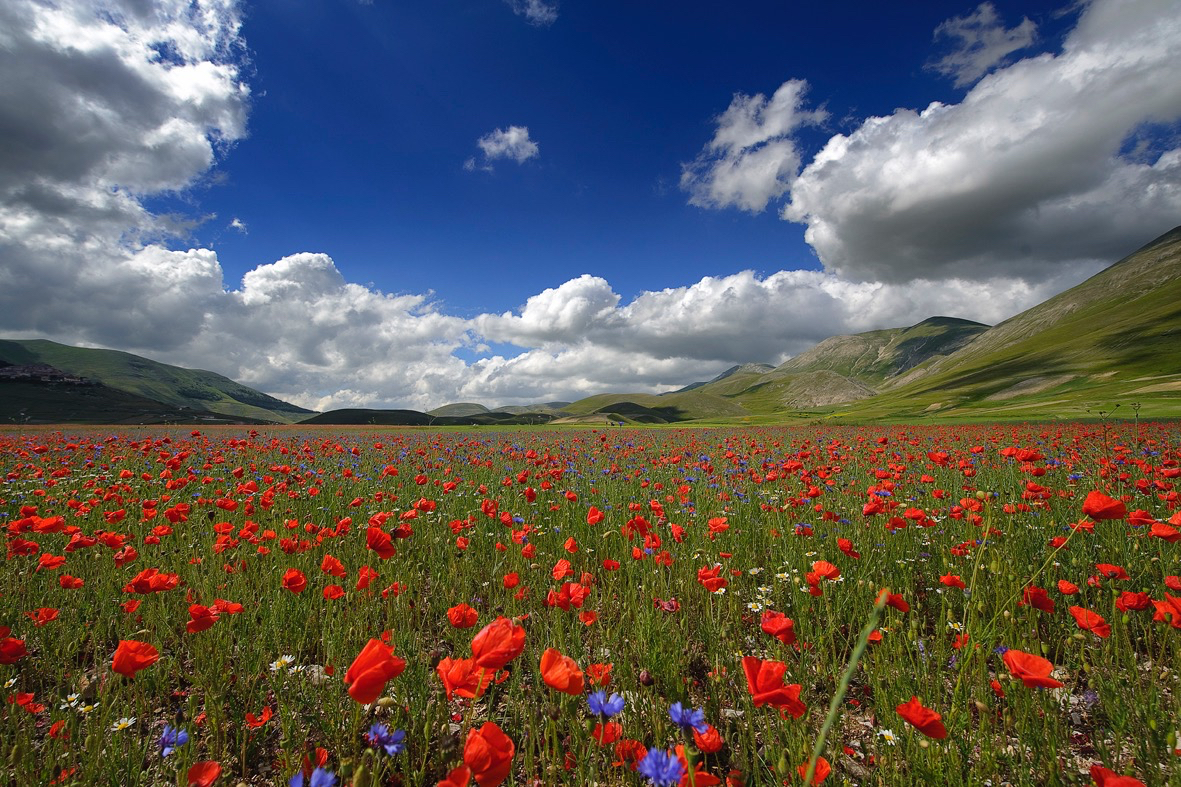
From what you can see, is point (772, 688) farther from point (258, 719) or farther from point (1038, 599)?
point (258, 719)

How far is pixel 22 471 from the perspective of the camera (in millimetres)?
7395

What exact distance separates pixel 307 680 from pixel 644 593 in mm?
2056

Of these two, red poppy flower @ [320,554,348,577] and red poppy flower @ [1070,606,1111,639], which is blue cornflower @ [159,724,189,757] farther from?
red poppy flower @ [1070,606,1111,639]

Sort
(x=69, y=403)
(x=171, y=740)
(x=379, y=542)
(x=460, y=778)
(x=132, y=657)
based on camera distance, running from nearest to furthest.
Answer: (x=460, y=778)
(x=132, y=657)
(x=171, y=740)
(x=379, y=542)
(x=69, y=403)

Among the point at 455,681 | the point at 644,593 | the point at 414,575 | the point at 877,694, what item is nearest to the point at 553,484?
the point at 414,575

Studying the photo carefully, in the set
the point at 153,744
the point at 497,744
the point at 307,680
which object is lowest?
the point at 153,744

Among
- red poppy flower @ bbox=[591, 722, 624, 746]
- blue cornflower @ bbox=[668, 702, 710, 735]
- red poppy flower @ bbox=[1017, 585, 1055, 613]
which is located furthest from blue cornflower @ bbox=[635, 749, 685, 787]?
red poppy flower @ bbox=[1017, 585, 1055, 613]

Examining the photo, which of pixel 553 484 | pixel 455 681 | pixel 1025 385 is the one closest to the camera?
pixel 455 681

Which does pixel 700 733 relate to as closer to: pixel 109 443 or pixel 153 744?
pixel 153 744

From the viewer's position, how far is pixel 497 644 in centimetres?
162

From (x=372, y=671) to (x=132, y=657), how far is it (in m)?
1.21

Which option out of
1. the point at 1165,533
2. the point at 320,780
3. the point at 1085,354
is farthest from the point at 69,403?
the point at 1085,354

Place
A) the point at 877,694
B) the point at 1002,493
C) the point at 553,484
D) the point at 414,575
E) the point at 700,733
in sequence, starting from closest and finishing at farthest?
the point at 700,733
the point at 877,694
the point at 414,575
the point at 1002,493
the point at 553,484

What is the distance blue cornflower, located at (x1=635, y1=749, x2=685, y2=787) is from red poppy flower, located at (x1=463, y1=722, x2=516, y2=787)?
0.38 meters
